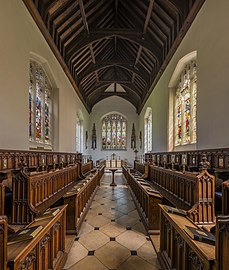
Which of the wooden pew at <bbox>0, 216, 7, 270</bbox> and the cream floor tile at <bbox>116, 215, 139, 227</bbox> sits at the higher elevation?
the wooden pew at <bbox>0, 216, 7, 270</bbox>

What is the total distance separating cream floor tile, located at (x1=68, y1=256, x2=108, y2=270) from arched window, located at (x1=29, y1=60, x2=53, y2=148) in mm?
4372

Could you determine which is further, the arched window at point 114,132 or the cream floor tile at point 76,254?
the arched window at point 114,132

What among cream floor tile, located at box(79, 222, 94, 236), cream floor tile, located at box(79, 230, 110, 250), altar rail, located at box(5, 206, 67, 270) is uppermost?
altar rail, located at box(5, 206, 67, 270)

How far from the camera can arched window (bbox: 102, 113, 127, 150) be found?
1773 centimetres

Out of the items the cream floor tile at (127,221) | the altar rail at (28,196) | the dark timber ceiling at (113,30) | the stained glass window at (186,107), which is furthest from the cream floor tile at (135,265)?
the dark timber ceiling at (113,30)

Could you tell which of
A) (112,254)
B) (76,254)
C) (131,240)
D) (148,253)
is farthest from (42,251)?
(131,240)

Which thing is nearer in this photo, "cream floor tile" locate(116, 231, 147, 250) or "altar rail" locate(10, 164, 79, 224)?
"altar rail" locate(10, 164, 79, 224)

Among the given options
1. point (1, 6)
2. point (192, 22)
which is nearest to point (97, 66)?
point (192, 22)

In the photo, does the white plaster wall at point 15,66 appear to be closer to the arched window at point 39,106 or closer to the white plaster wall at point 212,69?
the arched window at point 39,106

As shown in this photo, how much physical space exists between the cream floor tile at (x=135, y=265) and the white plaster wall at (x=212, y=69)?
2617 mm

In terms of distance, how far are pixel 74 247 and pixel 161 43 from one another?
309 inches

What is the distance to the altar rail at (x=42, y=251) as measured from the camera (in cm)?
130

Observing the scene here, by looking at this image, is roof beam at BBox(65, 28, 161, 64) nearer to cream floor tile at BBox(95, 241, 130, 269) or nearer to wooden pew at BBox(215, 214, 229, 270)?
cream floor tile at BBox(95, 241, 130, 269)

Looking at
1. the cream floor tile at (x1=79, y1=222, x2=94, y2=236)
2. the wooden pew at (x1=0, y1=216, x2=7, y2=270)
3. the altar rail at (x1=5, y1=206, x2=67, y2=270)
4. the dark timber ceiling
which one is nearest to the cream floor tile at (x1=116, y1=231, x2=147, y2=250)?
the cream floor tile at (x1=79, y1=222, x2=94, y2=236)
